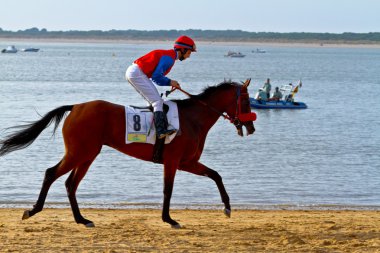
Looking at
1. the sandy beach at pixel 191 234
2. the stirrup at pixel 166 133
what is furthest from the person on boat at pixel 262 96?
the stirrup at pixel 166 133

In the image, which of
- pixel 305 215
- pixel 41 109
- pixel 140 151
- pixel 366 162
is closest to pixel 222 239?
pixel 140 151

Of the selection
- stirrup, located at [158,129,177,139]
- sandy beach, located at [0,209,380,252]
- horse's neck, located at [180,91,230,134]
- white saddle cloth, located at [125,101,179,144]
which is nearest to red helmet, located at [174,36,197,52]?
horse's neck, located at [180,91,230,134]

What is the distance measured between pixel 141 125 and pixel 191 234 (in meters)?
1.62

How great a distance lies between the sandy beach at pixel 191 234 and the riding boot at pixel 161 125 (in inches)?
50.3

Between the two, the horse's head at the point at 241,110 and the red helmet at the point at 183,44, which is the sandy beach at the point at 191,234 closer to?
the horse's head at the point at 241,110

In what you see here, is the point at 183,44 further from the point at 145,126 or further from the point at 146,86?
the point at 145,126

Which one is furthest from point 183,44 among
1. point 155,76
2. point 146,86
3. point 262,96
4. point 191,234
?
point 262,96

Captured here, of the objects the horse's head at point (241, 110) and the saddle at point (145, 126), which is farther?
the horse's head at point (241, 110)

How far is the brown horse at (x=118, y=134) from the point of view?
453 inches

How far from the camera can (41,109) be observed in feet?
146

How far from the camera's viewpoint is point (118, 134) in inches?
459

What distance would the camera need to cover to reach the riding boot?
11562mm

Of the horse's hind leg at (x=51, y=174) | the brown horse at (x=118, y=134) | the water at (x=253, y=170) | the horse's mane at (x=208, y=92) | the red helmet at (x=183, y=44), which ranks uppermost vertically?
the red helmet at (x=183, y=44)

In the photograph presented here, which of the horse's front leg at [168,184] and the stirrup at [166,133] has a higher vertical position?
the stirrup at [166,133]
